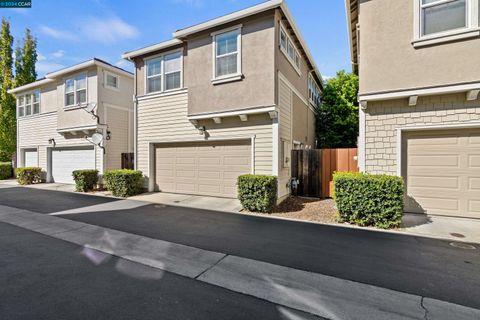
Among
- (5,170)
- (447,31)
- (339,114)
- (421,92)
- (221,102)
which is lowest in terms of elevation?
(5,170)

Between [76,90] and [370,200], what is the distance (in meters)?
15.2

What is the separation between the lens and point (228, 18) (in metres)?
8.28

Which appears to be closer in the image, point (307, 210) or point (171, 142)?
point (307, 210)

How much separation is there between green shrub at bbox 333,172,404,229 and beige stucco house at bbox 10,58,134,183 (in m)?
11.8

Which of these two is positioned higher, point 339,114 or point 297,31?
point 297,31

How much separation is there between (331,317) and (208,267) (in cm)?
187

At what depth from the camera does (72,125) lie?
1326 centimetres

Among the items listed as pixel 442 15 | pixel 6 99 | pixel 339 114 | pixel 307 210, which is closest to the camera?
pixel 442 15

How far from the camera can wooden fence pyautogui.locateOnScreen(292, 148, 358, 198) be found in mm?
9305

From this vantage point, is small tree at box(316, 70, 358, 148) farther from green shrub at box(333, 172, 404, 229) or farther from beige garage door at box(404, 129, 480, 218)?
green shrub at box(333, 172, 404, 229)

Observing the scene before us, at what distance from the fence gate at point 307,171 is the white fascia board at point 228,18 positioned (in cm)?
541

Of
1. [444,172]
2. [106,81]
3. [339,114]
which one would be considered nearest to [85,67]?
[106,81]

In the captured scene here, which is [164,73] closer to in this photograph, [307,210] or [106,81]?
[106,81]

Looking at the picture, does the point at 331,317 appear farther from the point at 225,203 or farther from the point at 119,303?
the point at 225,203
